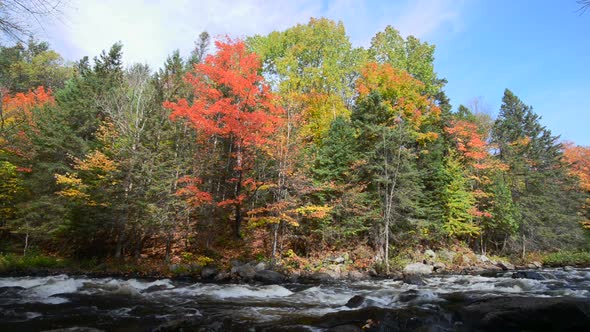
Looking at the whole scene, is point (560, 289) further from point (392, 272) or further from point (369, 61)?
point (369, 61)

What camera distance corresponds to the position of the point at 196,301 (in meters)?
10.0

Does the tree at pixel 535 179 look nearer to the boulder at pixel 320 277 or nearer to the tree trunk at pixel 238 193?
the boulder at pixel 320 277

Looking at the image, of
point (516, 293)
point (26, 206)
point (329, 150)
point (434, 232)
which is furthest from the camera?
point (434, 232)

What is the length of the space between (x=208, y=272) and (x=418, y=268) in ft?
39.5

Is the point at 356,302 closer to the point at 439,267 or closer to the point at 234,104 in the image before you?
the point at 439,267

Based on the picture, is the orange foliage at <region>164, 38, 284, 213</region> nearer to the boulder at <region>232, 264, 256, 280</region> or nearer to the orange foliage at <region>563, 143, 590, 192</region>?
the boulder at <region>232, 264, 256, 280</region>

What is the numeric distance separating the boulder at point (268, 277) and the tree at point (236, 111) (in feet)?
15.9

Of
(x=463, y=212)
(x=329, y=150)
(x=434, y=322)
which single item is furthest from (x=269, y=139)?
(x=463, y=212)

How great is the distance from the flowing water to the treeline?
16.6 ft

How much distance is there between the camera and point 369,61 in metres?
28.3

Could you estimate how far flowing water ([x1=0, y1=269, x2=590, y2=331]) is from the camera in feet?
23.6

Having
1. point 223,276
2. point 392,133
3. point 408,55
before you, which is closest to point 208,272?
point 223,276

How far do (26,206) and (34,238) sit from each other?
81.5 inches

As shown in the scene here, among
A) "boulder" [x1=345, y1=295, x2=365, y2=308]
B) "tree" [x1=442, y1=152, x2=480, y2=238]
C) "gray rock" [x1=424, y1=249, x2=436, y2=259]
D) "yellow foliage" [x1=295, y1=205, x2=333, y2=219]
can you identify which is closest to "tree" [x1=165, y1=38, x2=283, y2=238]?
"yellow foliage" [x1=295, y1=205, x2=333, y2=219]
